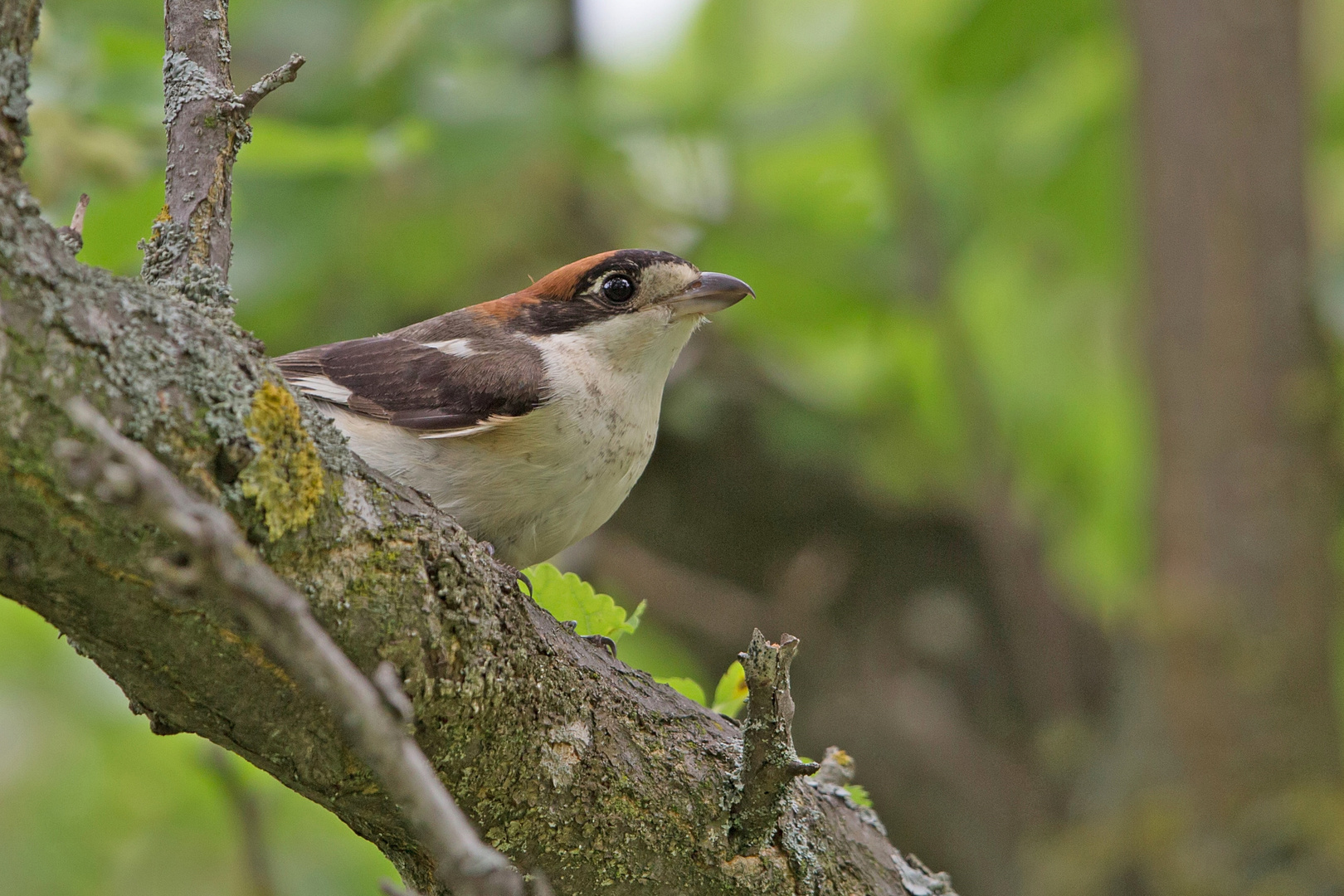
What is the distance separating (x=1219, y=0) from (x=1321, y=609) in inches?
120

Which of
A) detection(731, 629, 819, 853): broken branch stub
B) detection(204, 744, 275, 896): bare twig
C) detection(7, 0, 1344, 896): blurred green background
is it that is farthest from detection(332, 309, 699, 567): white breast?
detection(7, 0, 1344, 896): blurred green background

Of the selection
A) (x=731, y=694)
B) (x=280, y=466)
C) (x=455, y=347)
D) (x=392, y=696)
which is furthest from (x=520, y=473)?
(x=392, y=696)

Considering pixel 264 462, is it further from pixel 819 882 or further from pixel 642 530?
pixel 642 530

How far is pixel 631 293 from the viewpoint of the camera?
429 centimetres

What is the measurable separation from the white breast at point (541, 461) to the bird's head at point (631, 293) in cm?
36

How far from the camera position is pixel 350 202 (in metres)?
5.82

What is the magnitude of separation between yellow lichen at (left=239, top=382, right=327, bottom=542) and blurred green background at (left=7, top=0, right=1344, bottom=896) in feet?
12.3

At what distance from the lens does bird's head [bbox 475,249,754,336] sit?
13.9ft

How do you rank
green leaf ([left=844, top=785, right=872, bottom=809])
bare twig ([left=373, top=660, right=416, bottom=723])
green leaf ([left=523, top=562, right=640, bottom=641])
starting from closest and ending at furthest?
bare twig ([left=373, top=660, right=416, bottom=723]) → green leaf ([left=523, top=562, right=640, bottom=641]) → green leaf ([left=844, top=785, right=872, bottom=809])

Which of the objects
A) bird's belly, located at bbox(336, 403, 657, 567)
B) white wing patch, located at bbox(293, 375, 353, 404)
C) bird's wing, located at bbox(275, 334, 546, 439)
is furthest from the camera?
white wing patch, located at bbox(293, 375, 353, 404)

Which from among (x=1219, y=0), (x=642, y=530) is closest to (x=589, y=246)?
(x=642, y=530)

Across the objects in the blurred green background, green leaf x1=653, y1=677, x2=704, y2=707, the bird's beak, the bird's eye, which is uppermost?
the blurred green background

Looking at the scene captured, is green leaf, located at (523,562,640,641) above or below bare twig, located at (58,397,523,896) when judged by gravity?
above

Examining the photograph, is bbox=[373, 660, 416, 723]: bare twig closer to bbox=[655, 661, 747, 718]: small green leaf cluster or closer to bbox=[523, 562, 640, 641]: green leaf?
bbox=[523, 562, 640, 641]: green leaf
